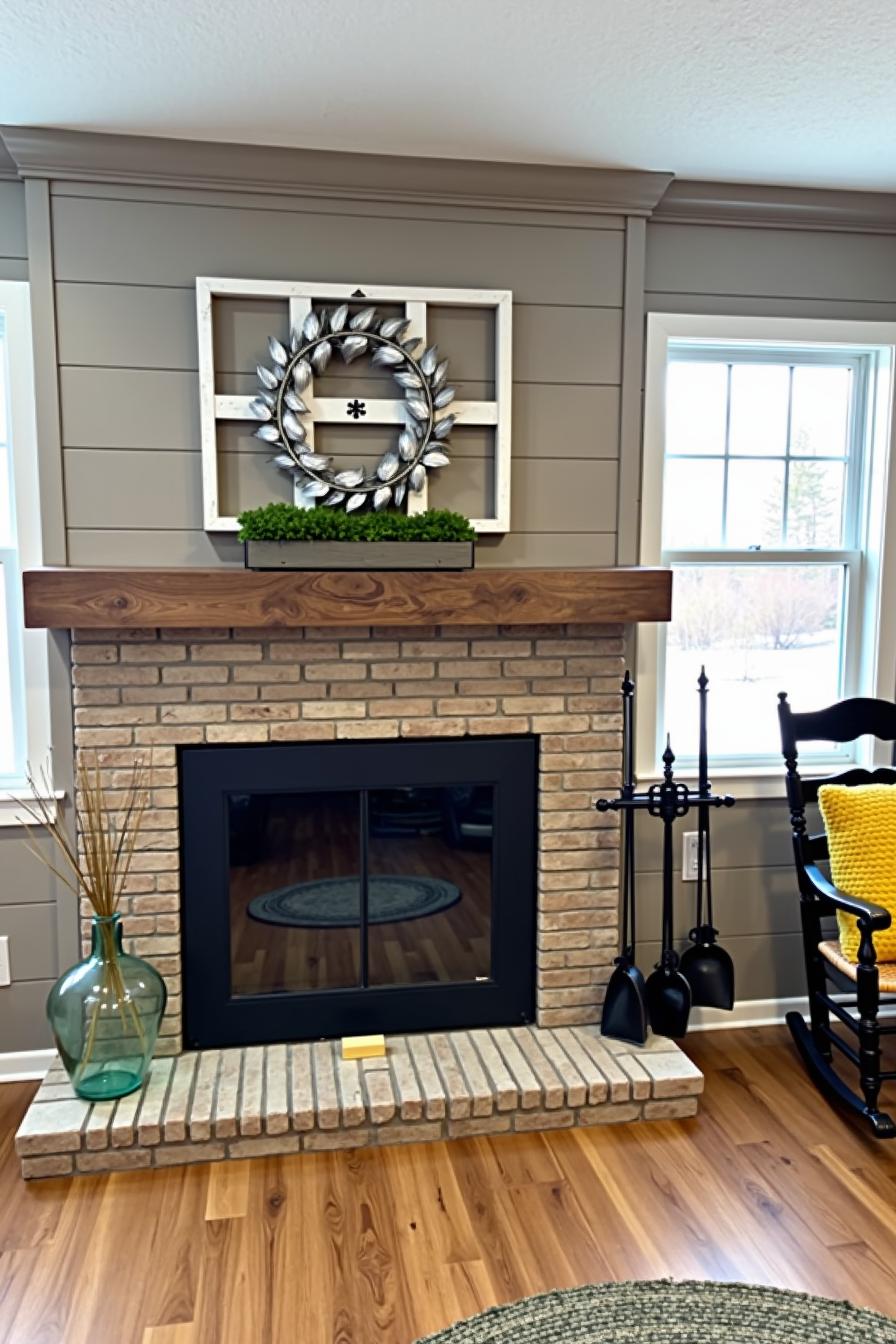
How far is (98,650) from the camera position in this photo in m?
2.62

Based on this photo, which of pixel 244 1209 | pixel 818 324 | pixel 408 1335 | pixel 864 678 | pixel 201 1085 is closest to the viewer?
pixel 408 1335

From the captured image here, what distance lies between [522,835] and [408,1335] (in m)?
1.30

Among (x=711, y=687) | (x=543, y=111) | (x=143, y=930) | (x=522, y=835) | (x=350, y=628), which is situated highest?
(x=543, y=111)

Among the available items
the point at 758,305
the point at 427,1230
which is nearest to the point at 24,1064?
the point at 427,1230

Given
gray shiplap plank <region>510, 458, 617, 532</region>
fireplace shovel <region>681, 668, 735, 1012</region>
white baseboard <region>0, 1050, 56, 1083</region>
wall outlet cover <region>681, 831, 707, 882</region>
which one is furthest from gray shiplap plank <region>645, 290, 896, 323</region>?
white baseboard <region>0, 1050, 56, 1083</region>

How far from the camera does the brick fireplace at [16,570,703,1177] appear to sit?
2.46 meters

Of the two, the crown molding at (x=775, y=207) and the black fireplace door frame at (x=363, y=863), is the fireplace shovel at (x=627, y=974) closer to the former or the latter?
the black fireplace door frame at (x=363, y=863)

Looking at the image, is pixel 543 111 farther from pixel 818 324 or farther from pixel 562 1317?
pixel 562 1317

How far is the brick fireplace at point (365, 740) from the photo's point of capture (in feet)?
8.09

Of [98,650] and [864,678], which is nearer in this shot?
[98,650]

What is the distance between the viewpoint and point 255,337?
268cm

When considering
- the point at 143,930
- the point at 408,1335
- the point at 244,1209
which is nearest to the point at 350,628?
the point at 143,930

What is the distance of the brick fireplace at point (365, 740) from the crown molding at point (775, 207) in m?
1.09

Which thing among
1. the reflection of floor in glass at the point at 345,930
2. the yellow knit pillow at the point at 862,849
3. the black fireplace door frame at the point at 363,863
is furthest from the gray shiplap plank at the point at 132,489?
the yellow knit pillow at the point at 862,849
